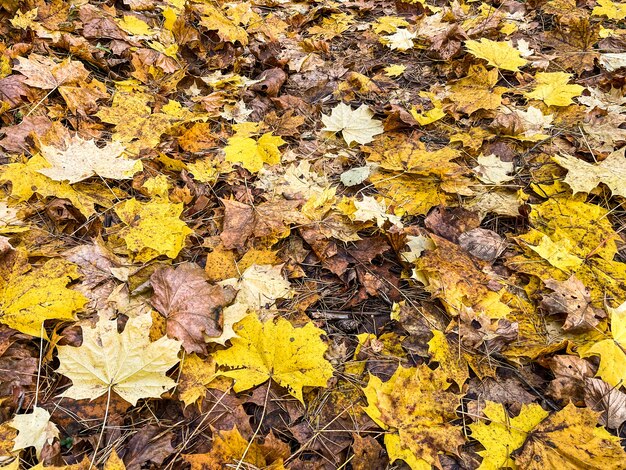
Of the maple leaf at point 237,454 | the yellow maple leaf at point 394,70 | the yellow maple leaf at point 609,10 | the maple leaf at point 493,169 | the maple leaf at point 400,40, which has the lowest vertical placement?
the maple leaf at point 237,454

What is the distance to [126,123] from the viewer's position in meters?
2.57

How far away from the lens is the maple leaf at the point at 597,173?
2.02m

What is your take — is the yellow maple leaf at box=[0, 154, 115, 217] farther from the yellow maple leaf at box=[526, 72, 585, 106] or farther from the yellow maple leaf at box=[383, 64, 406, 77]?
the yellow maple leaf at box=[526, 72, 585, 106]

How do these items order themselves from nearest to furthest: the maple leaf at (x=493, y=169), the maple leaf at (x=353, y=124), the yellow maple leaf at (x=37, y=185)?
the yellow maple leaf at (x=37, y=185)
the maple leaf at (x=493, y=169)
the maple leaf at (x=353, y=124)

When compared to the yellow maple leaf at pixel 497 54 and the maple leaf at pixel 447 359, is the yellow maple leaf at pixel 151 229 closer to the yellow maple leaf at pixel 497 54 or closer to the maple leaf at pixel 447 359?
the maple leaf at pixel 447 359

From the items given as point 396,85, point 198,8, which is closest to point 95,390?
point 396,85

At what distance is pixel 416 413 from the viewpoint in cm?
143

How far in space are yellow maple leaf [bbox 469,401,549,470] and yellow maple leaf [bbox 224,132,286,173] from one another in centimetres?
167

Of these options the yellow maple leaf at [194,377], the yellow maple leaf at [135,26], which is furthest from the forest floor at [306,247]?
the yellow maple leaf at [135,26]

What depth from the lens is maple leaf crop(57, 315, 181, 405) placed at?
1.43m

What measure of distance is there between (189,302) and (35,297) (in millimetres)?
579

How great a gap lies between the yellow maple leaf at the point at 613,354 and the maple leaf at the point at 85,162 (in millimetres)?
2191

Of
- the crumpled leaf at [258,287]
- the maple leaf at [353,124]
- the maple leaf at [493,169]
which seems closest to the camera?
the crumpled leaf at [258,287]

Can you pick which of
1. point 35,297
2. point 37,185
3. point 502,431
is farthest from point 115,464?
point 37,185
